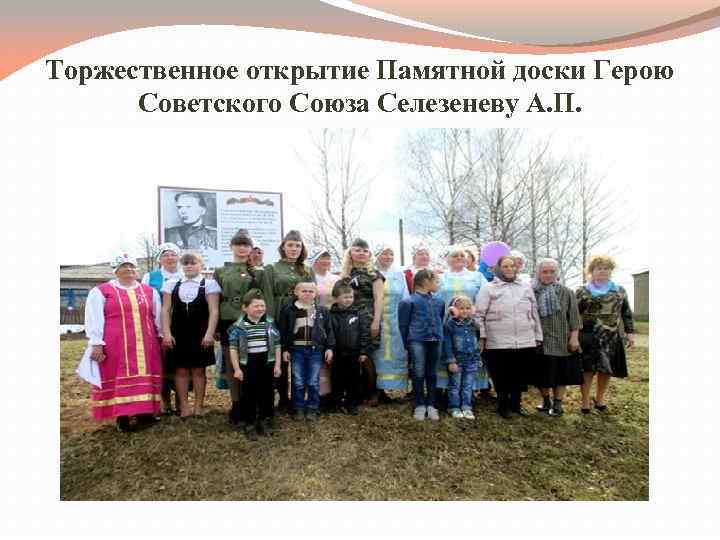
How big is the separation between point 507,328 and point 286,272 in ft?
7.19

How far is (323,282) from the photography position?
17.8 feet

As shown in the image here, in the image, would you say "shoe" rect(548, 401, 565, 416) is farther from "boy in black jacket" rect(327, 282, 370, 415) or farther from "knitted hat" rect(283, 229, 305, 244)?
"knitted hat" rect(283, 229, 305, 244)

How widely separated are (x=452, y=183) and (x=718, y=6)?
5810mm

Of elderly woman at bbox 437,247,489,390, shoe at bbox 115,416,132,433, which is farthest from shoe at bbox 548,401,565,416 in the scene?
shoe at bbox 115,416,132,433

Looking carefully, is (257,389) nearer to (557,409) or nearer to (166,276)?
(166,276)

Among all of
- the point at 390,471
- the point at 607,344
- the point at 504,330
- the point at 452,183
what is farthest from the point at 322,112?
the point at 452,183

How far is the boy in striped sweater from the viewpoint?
472 cm

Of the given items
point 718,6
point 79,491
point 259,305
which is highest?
point 718,6

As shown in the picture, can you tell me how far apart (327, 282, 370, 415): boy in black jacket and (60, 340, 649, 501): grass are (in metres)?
0.27

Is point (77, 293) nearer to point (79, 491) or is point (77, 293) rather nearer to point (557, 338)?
point (79, 491)

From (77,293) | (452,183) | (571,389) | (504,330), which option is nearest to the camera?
(504,330)

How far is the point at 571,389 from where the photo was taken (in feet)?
21.9

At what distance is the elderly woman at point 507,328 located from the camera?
5.18 meters

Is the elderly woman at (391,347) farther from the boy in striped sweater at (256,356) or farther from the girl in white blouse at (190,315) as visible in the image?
the girl in white blouse at (190,315)
